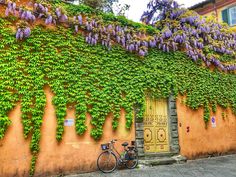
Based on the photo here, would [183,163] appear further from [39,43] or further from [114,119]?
[39,43]

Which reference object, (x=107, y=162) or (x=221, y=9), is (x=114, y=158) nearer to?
(x=107, y=162)

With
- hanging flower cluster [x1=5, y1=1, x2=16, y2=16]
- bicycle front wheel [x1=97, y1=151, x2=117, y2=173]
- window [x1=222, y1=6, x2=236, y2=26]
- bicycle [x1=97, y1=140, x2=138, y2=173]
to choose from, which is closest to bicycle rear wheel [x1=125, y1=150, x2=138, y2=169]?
bicycle [x1=97, y1=140, x2=138, y2=173]

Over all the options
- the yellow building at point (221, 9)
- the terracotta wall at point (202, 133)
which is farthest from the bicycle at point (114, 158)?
the yellow building at point (221, 9)

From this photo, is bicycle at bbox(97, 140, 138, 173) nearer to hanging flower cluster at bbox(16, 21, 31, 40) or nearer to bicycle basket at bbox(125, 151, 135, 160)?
bicycle basket at bbox(125, 151, 135, 160)

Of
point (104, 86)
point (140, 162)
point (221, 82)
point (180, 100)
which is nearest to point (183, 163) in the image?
point (140, 162)

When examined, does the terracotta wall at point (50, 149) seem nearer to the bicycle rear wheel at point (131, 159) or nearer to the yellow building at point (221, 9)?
the bicycle rear wheel at point (131, 159)

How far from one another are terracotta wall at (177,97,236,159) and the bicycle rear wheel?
86.2 inches

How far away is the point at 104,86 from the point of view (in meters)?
7.36

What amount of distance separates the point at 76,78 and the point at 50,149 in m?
1.96

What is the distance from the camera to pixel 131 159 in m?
7.10

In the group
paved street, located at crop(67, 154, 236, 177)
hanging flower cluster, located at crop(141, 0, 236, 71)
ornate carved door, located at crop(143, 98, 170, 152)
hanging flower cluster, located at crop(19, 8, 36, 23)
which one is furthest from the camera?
hanging flower cluster, located at crop(141, 0, 236, 71)

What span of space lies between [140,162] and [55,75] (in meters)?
3.50

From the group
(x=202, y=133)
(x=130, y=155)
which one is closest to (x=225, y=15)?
(x=202, y=133)

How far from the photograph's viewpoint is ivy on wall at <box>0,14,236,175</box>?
241 inches
